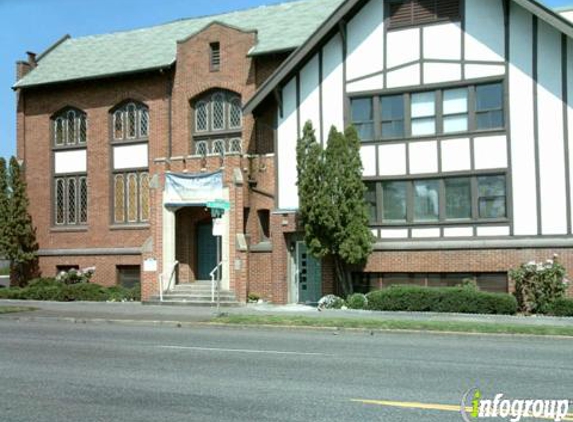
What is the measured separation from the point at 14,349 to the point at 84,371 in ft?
11.4

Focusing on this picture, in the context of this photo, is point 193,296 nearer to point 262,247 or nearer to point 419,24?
point 262,247

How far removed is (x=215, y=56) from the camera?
29531 millimetres

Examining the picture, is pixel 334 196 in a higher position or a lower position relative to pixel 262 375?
higher

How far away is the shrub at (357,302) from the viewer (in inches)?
921

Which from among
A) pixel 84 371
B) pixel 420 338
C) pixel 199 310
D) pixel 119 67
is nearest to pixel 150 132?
pixel 119 67

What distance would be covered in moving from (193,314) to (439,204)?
830 cm

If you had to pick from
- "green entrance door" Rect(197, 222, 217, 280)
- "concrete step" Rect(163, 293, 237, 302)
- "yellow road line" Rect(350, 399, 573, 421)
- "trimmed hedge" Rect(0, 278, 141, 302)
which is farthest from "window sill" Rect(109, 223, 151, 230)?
"yellow road line" Rect(350, 399, 573, 421)

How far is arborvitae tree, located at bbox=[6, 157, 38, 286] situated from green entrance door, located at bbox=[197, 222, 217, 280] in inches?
308

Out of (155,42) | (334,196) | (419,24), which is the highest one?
(155,42)

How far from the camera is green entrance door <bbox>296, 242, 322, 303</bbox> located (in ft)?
86.8

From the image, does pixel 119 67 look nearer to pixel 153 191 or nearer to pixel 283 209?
pixel 153 191

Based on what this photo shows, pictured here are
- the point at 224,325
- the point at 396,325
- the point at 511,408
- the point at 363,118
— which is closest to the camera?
the point at 511,408

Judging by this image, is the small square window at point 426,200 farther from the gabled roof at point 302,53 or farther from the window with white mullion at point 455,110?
the gabled roof at point 302,53

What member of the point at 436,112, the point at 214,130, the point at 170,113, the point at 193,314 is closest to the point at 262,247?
the point at 193,314
